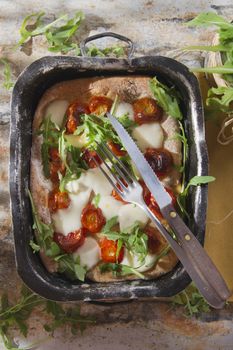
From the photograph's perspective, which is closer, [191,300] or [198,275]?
Result: [198,275]

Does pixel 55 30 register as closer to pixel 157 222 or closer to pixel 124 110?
pixel 124 110

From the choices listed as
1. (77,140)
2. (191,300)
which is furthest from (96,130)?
(191,300)

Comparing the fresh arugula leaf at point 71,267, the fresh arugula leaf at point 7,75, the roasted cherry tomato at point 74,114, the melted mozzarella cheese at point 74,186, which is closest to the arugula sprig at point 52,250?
the fresh arugula leaf at point 71,267

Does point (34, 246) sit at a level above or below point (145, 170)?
below

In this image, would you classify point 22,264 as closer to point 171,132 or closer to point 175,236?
point 175,236

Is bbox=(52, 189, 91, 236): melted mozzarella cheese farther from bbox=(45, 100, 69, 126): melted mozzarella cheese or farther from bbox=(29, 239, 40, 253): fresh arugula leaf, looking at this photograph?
bbox=(45, 100, 69, 126): melted mozzarella cheese

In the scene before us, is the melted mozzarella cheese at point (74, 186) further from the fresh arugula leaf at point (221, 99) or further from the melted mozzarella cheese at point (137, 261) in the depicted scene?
the fresh arugula leaf at point (221, 99)
